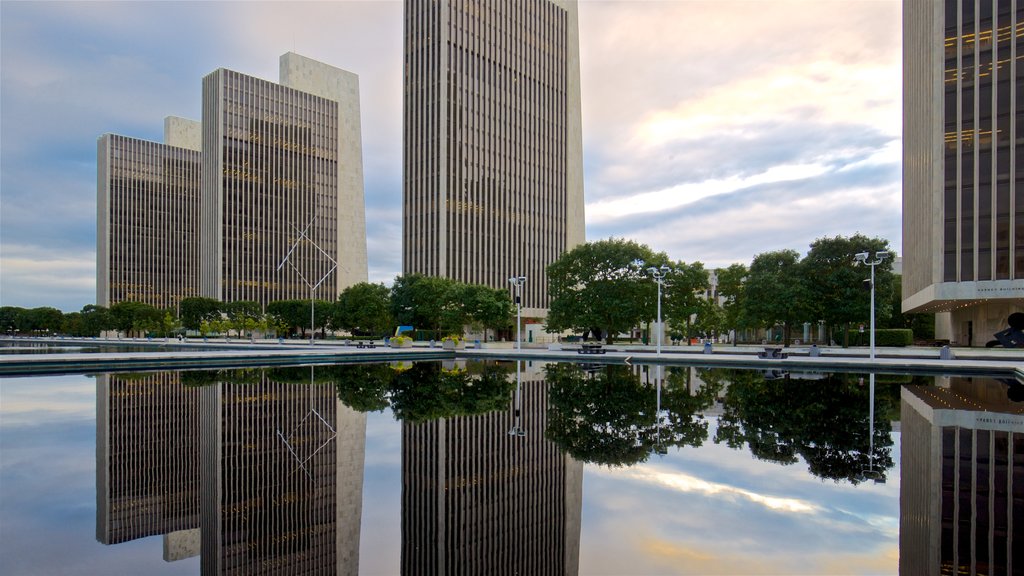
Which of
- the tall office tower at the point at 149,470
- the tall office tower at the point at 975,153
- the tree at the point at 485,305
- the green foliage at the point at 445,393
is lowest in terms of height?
the green foliage at the point at 445,393

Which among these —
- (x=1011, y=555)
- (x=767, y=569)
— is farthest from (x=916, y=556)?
(x=767, y=569)

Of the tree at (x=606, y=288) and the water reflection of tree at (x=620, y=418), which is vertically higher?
the tree at (x=606, y=288)

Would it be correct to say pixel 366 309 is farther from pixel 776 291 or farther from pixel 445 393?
pixel 445 393

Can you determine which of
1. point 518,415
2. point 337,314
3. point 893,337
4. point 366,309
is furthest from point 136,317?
point 893,337

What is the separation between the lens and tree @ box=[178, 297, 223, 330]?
333 ft

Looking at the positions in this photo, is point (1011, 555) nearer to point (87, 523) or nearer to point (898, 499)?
point (898, 499)

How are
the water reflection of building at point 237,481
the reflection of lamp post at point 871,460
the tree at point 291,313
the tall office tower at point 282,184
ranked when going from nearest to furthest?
the water reflection of building at point 237,481, the reflection of lamp post at point 871,460, the tree at point 291,313, the tall office tower at point 282,184

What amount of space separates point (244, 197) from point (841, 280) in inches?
4093

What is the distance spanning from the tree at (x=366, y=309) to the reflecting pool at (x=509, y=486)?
63925 millimetres

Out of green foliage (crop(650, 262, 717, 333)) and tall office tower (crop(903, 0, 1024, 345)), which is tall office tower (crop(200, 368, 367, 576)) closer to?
green foliage (crop(650, 262, 717, 333))

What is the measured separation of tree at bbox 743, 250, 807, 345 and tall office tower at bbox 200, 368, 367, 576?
4840 cm

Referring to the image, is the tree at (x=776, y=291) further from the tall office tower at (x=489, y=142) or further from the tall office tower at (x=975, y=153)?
the tall office tower at (x=489, y=142)

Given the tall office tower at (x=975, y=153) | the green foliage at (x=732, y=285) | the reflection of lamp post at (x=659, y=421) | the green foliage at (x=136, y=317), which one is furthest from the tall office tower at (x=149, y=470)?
the green foliage at (x=136, y=317)

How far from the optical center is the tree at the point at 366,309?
81938 millimetres
